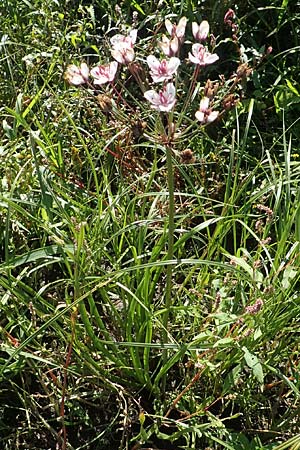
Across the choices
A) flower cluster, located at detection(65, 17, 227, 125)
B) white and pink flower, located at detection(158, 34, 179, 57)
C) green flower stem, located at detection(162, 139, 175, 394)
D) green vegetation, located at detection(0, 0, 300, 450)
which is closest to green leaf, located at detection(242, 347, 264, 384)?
green vegetation, located at detection(0, 0, 300, 450)

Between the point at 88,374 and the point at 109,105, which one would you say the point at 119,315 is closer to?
the point at 88,374

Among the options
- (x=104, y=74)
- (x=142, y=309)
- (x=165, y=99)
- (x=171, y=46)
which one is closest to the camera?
(x=165, y=99)

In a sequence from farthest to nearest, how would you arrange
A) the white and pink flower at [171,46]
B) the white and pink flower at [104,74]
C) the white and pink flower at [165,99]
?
the white and pink flower at [104,74] → the white and pink flower at [171,46] → the white and pink flower at [165,99]

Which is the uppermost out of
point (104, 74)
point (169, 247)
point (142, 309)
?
Answer: point (104, 74)

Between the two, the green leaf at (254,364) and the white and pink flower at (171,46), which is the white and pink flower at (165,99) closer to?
the white and pink flower at (171,46)

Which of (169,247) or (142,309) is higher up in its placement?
(169,247)

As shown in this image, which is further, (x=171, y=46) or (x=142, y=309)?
(x=142, y=309)

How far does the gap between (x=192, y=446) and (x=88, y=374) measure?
295mm

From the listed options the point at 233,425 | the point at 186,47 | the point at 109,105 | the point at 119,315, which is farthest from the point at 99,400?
the point at 186,47

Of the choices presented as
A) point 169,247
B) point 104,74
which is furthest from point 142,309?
point 104,74

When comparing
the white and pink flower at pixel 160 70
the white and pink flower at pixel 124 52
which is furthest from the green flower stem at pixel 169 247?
the white and pink flower at pixel 124 52

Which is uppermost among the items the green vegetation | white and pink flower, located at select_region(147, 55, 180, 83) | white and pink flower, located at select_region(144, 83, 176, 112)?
white and pink flower, located at select_region(147, 55, 180, 83)

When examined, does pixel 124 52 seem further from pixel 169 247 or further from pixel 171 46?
pixel 169 247

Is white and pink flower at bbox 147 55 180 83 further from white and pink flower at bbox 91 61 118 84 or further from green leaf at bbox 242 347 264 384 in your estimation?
green leaf at bbox 242 347 264 384
